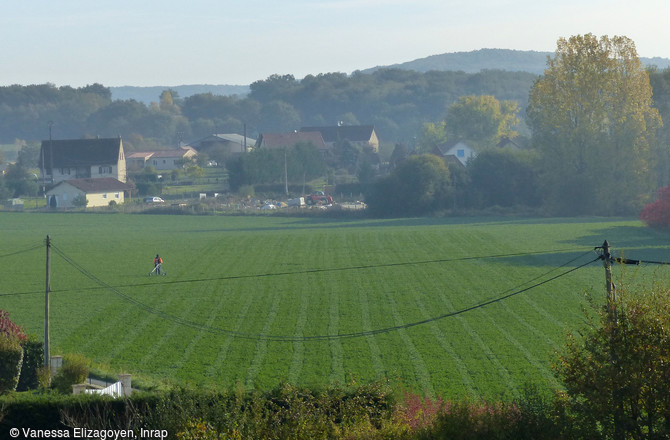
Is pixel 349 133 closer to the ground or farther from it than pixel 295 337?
farther from it

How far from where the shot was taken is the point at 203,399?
53.0 ft

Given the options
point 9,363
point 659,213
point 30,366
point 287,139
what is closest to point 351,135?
point 287,139

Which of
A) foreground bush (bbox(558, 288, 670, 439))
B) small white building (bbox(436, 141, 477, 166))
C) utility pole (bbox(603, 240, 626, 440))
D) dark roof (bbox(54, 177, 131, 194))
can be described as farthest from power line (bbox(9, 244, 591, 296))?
small white building (bbox(436, 141, 477, 166))

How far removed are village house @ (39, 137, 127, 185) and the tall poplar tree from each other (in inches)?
2435

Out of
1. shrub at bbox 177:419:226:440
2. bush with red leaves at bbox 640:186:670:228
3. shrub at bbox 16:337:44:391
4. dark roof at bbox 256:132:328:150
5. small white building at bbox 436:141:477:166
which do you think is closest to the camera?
shrub at bbox 177:419:226:440

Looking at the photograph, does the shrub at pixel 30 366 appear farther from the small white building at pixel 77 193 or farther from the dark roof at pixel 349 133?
the dark roof at pixel 349 133

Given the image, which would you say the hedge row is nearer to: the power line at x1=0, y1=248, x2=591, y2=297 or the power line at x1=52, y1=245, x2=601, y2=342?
the power line at x1=52, y1=245, x2=601, y2=342

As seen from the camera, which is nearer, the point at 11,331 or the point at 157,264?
the point at 11,331

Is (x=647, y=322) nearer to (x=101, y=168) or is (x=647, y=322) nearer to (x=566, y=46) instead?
(x=566, y=46)

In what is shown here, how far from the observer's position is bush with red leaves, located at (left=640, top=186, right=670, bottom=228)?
5891 centimetres

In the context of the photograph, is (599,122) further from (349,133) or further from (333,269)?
(349,133)

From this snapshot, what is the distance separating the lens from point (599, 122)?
2940 inches

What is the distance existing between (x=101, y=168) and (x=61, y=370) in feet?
318

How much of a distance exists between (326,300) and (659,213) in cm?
3184
